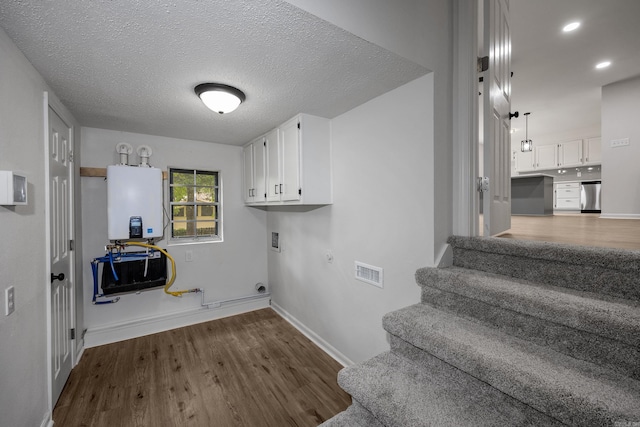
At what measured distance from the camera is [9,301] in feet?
4.19

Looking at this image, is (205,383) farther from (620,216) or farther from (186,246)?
(620,216)

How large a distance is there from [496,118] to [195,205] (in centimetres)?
350

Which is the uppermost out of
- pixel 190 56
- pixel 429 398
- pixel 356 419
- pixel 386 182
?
pixel 190 56

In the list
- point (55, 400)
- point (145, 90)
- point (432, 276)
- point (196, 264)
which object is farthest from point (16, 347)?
point (432, 276)

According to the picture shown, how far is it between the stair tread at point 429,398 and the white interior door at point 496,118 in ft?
3.81

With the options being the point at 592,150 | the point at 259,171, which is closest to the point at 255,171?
the point at 259,171

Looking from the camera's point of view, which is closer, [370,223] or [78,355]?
[370,223]

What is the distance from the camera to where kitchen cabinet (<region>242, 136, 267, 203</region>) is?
3.11 m

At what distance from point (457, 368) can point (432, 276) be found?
0.55 m

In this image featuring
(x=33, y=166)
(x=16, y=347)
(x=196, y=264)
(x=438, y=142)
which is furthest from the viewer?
(x=196, y=264)

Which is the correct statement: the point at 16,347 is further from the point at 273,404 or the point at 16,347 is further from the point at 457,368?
the point at 457,368

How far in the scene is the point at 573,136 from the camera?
6734 millimetres

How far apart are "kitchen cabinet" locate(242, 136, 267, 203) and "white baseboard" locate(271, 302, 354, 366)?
1.55 m

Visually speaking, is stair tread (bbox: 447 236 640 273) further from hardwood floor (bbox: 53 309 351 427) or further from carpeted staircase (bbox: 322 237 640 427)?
hardwood floor (bbox: 53 309 351 427)
